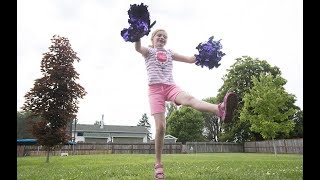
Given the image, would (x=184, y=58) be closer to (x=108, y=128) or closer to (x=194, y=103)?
(x=194, y=103)

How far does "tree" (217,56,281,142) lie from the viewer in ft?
140

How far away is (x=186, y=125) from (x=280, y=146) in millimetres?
26102

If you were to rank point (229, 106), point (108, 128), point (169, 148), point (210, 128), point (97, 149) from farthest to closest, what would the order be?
1. point (210, 128)
2. point (108, 128)
3. point (169, 148)
4. point (97, 149)
5. point (229, 106)

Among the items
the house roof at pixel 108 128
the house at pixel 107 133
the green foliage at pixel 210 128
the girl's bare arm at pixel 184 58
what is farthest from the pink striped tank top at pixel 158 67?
the green foliage at pixel 210 128

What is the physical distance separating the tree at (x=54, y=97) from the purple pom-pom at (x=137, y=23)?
12.3 metres

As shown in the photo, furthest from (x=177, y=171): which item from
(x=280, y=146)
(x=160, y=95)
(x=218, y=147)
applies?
(x=218, y=147)

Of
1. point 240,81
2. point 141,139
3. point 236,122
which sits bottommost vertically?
point 141,139

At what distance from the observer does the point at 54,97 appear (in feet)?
52.6

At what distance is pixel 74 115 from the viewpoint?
1641 cm
